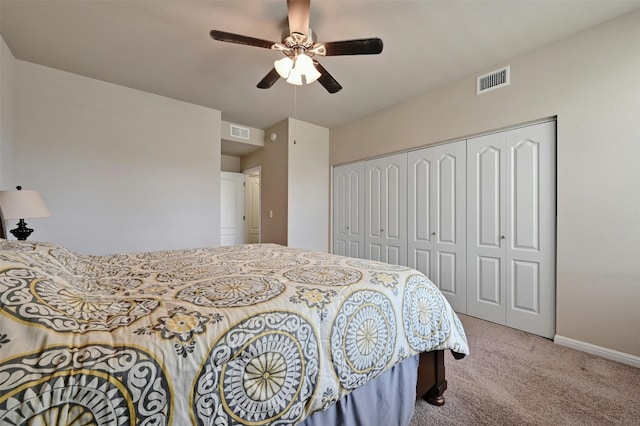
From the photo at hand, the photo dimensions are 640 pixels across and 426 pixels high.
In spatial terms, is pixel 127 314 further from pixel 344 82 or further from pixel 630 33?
pixel 630 33

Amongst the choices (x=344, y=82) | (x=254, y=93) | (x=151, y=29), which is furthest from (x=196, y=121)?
(x=344, y=82)

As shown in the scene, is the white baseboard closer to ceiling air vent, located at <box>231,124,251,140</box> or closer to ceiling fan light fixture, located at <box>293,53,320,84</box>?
ceiling fan light fixture, located at <box>293,53,320,84</box>

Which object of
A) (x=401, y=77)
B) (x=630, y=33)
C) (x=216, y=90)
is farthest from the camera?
(x=216, y=90)

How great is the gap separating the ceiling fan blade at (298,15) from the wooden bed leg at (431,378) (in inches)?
86.9

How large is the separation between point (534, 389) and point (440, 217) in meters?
1.82

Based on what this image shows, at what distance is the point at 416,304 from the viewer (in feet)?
4.52

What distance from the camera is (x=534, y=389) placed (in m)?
1.65

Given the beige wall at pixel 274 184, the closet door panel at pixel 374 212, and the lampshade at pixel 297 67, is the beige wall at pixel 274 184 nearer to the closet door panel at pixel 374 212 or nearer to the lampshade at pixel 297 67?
the closet door panel at pixel 374 212

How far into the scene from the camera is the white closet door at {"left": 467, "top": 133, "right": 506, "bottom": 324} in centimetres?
266

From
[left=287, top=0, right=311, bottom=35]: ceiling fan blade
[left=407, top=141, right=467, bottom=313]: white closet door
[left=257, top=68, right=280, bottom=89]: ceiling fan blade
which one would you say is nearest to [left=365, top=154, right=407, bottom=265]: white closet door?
[left=407, top=141, right=467, bottom=313]: white closet door

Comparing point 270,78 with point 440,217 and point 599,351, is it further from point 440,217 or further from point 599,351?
point 599,351

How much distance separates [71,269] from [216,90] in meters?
2.65

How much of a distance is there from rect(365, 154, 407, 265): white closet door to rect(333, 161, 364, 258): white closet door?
0.13m

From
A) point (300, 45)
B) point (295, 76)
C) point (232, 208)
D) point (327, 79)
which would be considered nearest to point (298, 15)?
point (300, 45)
